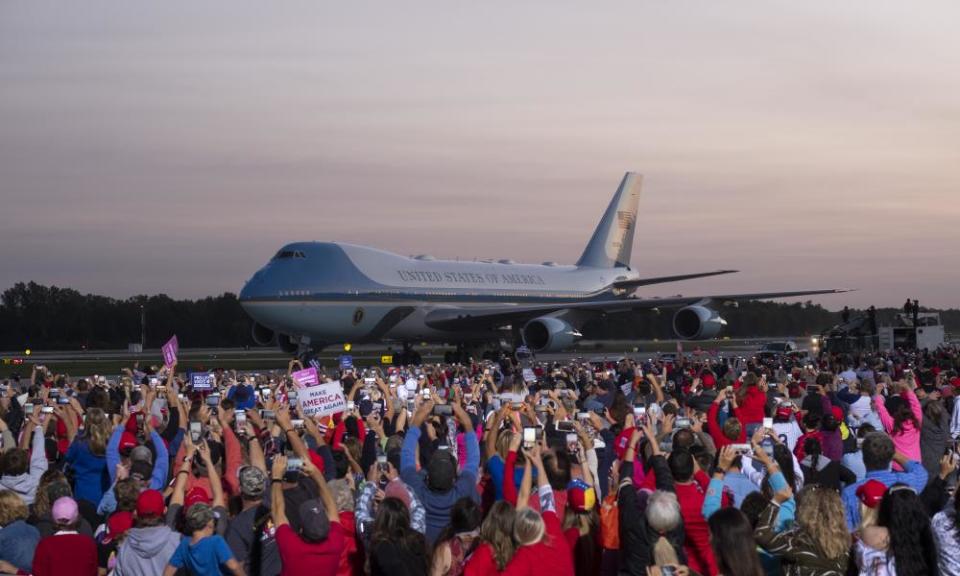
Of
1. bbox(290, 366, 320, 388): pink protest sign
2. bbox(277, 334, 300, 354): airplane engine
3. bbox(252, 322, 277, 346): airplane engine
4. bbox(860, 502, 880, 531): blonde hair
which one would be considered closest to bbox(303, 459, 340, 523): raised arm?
bbox(860, 502, 880, 531): blonde hair

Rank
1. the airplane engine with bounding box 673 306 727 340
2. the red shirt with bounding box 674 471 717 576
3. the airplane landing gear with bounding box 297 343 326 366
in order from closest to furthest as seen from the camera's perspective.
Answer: the red shirt with bounding box 674 471 717 576 → the airplane landing gear with bounding box 297 343 326 366 → the airplane engine with bounding box 673 306 727 340

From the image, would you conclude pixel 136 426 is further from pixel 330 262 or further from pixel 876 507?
pixel 330 262

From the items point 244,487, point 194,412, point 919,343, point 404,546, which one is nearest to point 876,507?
point 404,546

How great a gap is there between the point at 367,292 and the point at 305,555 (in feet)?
124

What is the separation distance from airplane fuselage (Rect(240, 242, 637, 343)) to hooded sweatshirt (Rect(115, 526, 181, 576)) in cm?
3510

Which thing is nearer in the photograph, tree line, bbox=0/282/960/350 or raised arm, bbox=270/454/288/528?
raised arm, bbox=270/454/288/528

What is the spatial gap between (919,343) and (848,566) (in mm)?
37220

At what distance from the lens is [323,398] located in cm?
1157

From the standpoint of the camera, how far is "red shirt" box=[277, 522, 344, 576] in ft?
21.3

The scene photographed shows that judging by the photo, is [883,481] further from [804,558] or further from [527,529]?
[527,529]

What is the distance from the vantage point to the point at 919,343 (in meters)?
41.4

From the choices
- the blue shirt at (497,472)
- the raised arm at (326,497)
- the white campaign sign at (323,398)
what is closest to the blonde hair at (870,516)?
the blue shirt at (497,472)

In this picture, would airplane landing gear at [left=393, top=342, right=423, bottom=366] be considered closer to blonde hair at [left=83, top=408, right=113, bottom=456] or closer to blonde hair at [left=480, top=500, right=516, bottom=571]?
blonde hair at [left=83, top=408, right=113, bottom=456]

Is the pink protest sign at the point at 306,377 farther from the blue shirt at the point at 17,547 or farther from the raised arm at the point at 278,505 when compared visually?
the raised arm at the point at 278,505
